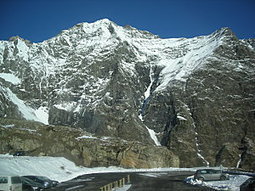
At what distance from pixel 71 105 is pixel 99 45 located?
48.9 m

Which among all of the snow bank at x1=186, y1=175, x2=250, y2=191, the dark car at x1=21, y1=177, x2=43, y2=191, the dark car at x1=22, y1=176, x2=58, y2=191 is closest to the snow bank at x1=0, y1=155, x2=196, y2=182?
the dark car at x1=22, y1=176, x2=58, y2=191

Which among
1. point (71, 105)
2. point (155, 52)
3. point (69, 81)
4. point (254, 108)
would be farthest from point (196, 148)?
point (155, 52)

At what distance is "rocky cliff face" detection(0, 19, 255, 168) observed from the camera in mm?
118500

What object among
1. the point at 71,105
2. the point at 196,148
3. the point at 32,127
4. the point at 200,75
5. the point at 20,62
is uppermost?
the point at 20,62

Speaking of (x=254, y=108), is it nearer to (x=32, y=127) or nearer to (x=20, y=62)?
(x=32, y=127)

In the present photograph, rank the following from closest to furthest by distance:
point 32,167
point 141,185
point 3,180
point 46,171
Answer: point 3,180
point 141,185
point 32,167
point 46,171

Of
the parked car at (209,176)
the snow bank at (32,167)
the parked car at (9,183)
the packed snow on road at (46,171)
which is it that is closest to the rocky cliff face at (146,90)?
the snow bank at (32,167)

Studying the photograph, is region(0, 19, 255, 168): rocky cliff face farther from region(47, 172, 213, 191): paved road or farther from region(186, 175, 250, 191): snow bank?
region(186, 175, 250, 191): snow bank

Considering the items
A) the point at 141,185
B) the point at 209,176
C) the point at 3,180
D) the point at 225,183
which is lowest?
the point at 225,183

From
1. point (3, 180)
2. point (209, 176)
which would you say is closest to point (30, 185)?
point (3, 180)

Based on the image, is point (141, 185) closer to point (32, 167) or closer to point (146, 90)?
point (32, 167)

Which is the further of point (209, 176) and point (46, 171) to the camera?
point (46, 171)

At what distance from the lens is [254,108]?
399 ft

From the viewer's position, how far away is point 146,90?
168125 millimetres
